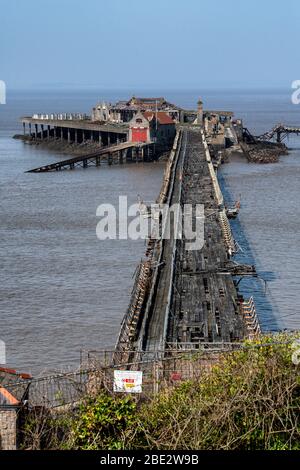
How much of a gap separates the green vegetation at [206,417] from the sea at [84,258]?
6.41 metres

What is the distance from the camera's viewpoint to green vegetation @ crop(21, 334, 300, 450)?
39.2 feet

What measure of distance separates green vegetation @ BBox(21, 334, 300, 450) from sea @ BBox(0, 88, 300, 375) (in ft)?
21.0

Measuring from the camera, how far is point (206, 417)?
12.2m

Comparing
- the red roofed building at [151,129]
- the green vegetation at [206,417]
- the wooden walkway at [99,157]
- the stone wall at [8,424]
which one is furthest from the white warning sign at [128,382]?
the red roofed building at [151,129]

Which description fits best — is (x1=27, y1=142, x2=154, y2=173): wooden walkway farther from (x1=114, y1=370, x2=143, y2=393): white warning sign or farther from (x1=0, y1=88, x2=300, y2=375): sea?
(x1=114, y1=370, x2=143, y2=393): white warning sign

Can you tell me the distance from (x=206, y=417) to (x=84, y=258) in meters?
17.1

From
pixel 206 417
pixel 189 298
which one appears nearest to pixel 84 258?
pixel 189 298

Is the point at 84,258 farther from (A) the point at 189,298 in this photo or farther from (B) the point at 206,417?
(B) the point at 206,417

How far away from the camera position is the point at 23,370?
62.1ft

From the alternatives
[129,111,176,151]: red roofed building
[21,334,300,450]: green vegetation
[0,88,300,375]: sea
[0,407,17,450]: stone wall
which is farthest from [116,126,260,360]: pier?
[129,111,176,151]: red roofed building

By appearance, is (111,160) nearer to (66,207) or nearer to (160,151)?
(160,151)

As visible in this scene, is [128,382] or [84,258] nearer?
[128,382]
